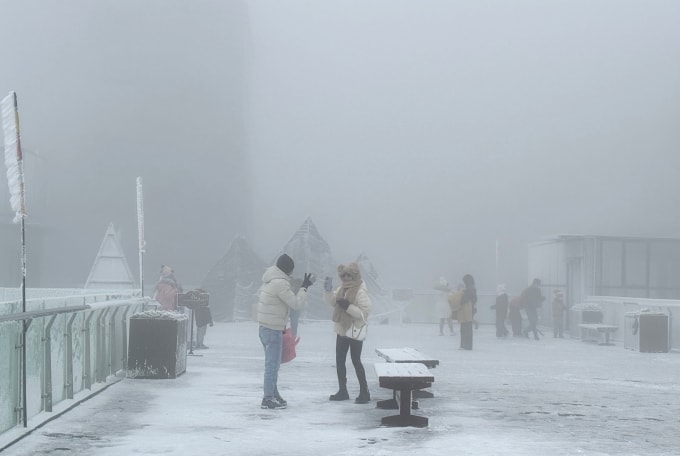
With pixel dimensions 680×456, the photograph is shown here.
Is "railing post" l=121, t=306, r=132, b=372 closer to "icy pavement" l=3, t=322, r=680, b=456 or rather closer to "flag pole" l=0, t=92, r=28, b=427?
"icy pavement" l=3, t=322, r=680, b=456

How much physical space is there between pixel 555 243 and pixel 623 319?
6.74 meters

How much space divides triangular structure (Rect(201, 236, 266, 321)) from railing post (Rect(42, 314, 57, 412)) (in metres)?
32.2

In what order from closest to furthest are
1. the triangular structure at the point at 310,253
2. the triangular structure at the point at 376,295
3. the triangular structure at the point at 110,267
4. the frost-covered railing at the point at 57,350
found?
the frost-covered railing at the point at 57,350 → the triangular structure at the point at 110,267 → the triangular structure at the point at 376,295 → the triangular structure at the point at 310,253

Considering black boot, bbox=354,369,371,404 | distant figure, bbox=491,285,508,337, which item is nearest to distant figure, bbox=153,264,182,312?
black boot, bbox=354,369,371,404

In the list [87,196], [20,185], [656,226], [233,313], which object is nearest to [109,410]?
[20,185]

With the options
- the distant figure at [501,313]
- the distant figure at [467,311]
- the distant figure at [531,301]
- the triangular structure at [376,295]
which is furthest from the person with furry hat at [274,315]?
the triangular structure at [376,295]

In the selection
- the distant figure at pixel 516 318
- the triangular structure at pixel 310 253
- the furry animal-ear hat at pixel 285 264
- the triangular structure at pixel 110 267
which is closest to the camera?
the furry animal-ear hat at pixel 285 264

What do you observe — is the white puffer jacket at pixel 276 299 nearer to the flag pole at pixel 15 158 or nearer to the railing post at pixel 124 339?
the flag pole at pixel 15 158

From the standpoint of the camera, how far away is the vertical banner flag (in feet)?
33.1

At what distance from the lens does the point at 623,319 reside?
1109 inches

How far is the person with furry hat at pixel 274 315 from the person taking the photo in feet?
38.5

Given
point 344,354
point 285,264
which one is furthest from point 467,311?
point 285,264

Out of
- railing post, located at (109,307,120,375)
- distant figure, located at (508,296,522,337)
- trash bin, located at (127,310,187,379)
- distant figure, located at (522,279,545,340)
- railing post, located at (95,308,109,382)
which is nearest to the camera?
railing post, located at (95,308,109,382)

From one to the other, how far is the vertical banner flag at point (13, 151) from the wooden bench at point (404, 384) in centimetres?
385
